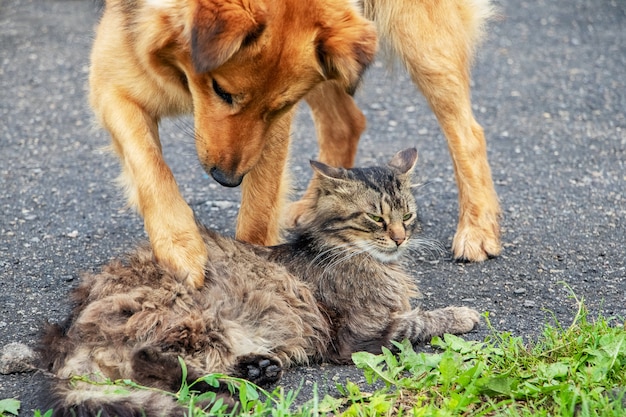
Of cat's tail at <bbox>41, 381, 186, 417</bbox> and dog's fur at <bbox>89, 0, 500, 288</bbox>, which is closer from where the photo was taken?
cat's tail at <bbox>41, 381, 186, 417</bbox>

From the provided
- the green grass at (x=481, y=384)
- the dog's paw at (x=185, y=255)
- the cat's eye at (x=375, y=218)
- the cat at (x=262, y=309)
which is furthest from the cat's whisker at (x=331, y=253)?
the green grass at (x=481, y=384)

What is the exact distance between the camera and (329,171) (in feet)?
13.9

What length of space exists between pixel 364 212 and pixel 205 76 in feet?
3.22

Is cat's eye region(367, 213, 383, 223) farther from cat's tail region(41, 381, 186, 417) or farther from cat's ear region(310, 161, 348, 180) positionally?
cat's tail region(41, 381, 186, 417)

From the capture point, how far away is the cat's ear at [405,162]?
14.5 feet

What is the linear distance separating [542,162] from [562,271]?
6.47ft

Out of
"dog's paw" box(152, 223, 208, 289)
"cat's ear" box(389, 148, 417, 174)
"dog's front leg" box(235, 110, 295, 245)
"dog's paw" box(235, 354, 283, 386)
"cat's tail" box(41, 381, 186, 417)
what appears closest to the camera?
"cat's tail" box(41, 381, 186, 417)

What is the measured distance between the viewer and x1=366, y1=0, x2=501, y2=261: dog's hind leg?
510 cm

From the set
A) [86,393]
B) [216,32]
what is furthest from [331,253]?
[86,393]

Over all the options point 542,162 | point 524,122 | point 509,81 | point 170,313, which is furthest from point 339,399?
point 509,81

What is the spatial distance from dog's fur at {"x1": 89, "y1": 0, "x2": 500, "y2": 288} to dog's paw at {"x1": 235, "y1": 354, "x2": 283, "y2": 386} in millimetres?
456

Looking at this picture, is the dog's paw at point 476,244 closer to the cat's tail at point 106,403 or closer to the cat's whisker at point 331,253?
the cat's whisker at point 331,253

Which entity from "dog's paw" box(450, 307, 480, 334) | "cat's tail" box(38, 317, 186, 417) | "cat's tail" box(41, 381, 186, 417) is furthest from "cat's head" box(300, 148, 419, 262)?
"cat's tail" box(41, 381, 186, 417)

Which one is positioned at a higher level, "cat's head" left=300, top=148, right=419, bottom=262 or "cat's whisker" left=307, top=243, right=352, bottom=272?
"cat's head" left=300, top=148, right=419, bottom=262
